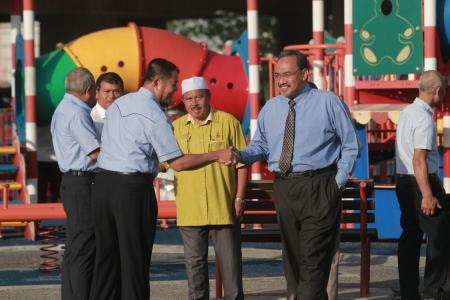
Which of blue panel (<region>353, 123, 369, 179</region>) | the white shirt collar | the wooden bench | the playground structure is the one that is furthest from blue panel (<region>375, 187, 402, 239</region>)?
the white shirt collar

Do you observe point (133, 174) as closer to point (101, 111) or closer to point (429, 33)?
point (101, 111)

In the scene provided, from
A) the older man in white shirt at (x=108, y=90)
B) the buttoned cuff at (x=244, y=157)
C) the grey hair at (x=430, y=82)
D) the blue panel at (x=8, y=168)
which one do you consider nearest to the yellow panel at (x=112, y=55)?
the blue panel at (x=8, y=168)

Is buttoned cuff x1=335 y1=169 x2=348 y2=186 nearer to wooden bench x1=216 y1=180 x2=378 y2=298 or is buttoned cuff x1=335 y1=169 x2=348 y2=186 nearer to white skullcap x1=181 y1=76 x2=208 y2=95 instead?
white skullcap x1=181 y1=76 x2=208 y2=95

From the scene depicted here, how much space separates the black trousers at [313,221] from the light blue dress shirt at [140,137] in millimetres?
786

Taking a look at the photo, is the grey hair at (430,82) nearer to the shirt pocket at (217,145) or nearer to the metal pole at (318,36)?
the shirt pocket at (217,145)

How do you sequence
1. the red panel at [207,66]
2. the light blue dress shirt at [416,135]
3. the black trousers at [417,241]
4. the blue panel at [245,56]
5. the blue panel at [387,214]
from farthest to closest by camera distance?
the blue panel at [245,56], the red panel at [207,66], the blue panel at [387,214], the black trousers at [417,241], the light blue dress shirt at [416,135]

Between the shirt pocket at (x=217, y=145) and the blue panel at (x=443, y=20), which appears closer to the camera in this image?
the shirt pocket at (x=217, y=145)

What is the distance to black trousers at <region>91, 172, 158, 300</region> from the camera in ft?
26.4

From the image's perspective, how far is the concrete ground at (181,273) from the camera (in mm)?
10523

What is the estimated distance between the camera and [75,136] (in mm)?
9023

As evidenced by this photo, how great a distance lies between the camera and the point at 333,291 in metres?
9.24

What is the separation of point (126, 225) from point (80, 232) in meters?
1.07

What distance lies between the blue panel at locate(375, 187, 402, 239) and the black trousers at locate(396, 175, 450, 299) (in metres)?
4.00

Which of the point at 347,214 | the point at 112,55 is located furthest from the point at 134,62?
the point at 347,214
